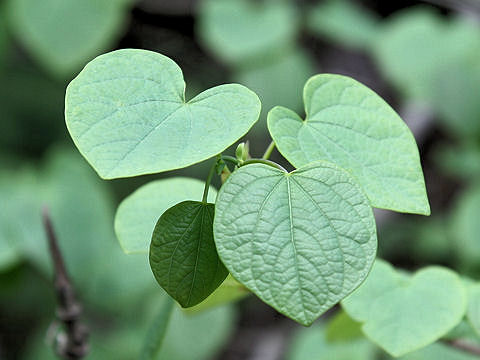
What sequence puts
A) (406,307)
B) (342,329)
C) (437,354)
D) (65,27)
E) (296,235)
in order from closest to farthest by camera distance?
(296,235) → (406,307) → (342,329) → (437,354) → (65,27)

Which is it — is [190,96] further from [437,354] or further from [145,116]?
[145,116]

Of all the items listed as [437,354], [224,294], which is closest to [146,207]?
[224,294]

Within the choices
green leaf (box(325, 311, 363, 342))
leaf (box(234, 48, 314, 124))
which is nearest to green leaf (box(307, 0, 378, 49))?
leaf (box(234, 48, 314, 124))

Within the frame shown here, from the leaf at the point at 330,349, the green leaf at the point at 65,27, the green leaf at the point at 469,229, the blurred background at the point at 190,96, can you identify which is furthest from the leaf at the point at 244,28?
the leaf at the point at 330,349

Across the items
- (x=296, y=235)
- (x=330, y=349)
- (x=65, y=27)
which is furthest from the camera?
(x=65, y=27)

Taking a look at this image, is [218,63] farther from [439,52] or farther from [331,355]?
[331,355]

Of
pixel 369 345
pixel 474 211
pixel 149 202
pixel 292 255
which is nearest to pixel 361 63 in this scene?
pixel 474 211

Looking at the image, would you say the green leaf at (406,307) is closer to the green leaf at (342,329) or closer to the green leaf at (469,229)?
the green leaf at (342,329)
